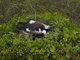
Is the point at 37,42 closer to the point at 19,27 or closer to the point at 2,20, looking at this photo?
the point at 19,27

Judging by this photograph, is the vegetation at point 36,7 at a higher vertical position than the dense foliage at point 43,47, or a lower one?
lower

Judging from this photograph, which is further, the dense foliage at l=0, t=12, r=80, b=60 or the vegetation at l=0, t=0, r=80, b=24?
the vegetation at l=0, t=0, r=80, b=24

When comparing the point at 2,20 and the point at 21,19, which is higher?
the point at 21,19

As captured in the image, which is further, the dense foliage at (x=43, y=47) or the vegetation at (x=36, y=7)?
the vegetation at (x=36, y=7)

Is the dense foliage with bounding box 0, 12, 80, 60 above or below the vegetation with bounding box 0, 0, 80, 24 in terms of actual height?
above

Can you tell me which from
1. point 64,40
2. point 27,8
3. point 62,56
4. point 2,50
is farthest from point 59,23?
point 27,8

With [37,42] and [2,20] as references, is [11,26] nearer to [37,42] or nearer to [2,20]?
[37,42]

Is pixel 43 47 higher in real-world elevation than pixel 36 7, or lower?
higher

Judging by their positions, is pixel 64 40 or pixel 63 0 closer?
pixel 64 40

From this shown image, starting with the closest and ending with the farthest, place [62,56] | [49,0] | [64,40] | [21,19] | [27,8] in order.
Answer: [62,56] → [64,40] → [21,19] → [27,8] → [49,0]

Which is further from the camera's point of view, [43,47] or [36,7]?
[36,7]

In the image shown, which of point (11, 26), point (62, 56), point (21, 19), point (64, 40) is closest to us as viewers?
point (62, 56)

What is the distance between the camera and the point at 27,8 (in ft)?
20.5

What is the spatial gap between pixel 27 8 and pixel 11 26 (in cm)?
202
